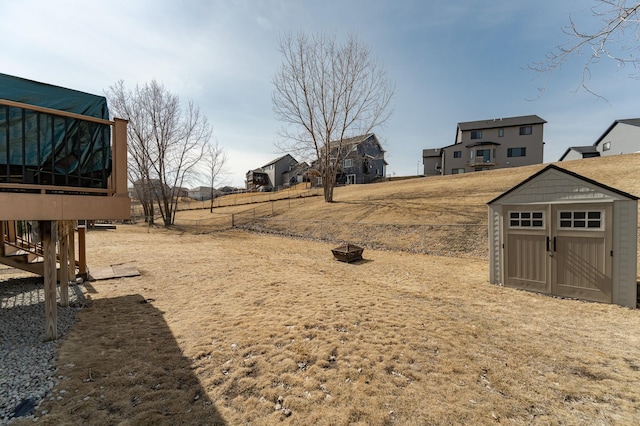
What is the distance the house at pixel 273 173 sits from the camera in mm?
59938

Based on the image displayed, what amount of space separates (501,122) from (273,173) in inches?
1661

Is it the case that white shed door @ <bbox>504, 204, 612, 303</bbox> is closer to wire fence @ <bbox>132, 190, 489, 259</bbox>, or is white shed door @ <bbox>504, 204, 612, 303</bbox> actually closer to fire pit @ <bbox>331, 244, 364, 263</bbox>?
wire fence @ <bbox>132, 190, 489, 259</bbox>

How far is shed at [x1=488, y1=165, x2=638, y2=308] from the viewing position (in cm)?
589

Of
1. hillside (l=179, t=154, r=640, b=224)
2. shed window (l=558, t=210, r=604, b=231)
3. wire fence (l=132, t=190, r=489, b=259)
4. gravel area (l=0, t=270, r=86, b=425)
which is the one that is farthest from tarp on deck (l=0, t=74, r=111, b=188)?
hillside (l=179, t=154, r=640, b=224)

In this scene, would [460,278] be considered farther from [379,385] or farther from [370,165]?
[370,165]

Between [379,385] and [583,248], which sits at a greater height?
[583,248]

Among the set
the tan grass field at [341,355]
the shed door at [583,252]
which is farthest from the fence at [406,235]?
the tan grass field at [341,355]

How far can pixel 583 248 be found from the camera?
247 inches

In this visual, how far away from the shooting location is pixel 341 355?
3832 millimetres

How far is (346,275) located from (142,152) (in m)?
27.6

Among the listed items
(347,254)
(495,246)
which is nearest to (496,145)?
(495,246)

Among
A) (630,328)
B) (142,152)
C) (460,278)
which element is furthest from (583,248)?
(142,152)

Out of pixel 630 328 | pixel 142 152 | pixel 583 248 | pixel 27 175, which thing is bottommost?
pixel 630 328

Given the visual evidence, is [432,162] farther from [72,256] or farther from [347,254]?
[72,256]
